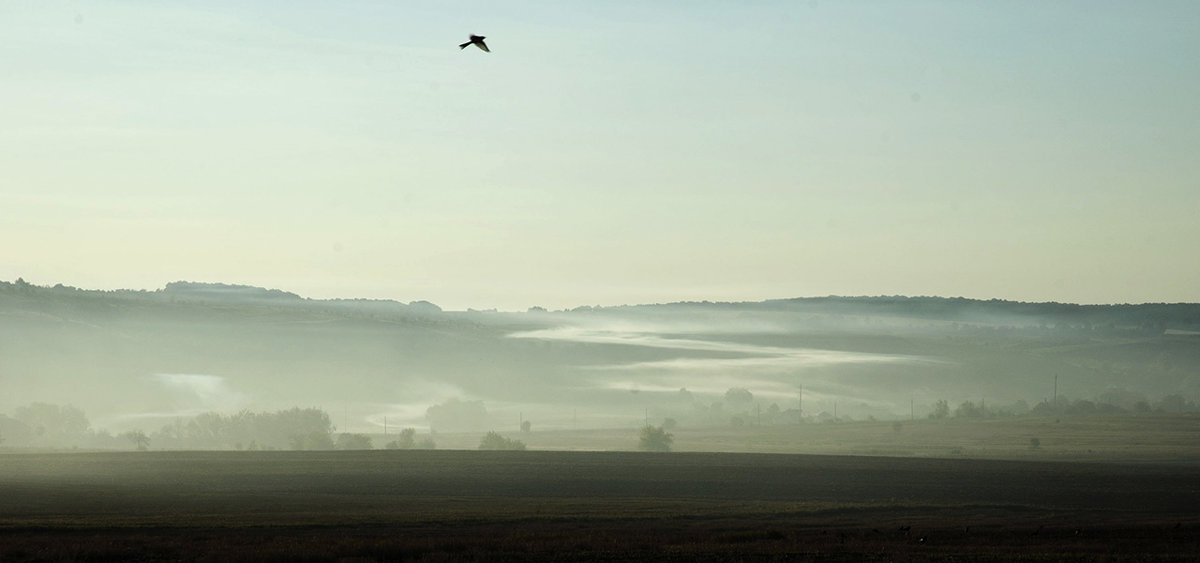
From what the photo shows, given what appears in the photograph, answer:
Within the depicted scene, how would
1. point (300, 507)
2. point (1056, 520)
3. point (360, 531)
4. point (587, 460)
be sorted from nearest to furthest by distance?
point (360, 531), point (1056, 520), point (300, 507), point (587, 460)

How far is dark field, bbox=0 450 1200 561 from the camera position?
5453 centimetres

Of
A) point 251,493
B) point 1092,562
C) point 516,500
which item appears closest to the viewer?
point 1092,562

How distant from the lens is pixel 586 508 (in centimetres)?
9631

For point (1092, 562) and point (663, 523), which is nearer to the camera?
point (1092, 562)

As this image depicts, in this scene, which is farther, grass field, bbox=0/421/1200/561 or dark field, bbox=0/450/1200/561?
dark field, bbox=0/450/1200/561

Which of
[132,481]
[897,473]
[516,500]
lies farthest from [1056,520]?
[132,481]

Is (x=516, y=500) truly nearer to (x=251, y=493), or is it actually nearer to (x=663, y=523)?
(x=251, y=493)

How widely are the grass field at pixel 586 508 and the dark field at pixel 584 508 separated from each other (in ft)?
0.80

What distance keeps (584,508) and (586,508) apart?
166 mm

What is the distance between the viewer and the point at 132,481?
139875 millimetres

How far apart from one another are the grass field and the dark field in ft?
0.80

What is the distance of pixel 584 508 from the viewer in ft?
316

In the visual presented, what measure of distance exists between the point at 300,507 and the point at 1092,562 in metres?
64.9

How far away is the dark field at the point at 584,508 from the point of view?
54531 mm
